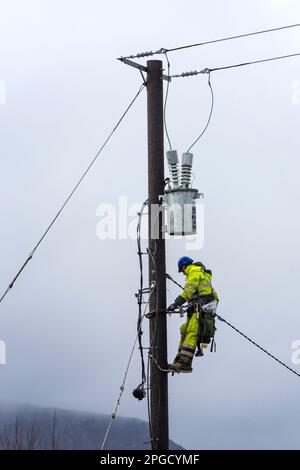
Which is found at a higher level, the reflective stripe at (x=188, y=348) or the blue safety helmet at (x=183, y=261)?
the blue safety helmet at (x=183, y=261)

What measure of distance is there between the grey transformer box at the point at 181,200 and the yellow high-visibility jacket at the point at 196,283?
928 mm

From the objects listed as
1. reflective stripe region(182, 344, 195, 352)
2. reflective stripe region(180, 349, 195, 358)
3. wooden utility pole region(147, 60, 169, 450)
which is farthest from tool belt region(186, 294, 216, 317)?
reflective stripe region(180, 349, 195, 358)

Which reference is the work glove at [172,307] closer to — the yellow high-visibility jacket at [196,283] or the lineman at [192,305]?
the lineman at [192,305]

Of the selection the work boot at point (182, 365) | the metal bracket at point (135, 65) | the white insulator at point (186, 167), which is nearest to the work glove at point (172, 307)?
the work boot at point (182, 365)

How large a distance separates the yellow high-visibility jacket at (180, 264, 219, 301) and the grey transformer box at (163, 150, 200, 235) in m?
0.93

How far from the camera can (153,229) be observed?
656 inches

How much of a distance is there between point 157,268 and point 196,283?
69 cm

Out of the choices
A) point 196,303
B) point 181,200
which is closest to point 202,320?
point 196,303

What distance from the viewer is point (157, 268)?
54.5 ft

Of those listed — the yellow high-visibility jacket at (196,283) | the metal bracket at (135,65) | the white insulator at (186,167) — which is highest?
Result: the metal bracket at (135,65)

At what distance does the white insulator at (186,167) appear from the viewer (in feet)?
53.8
